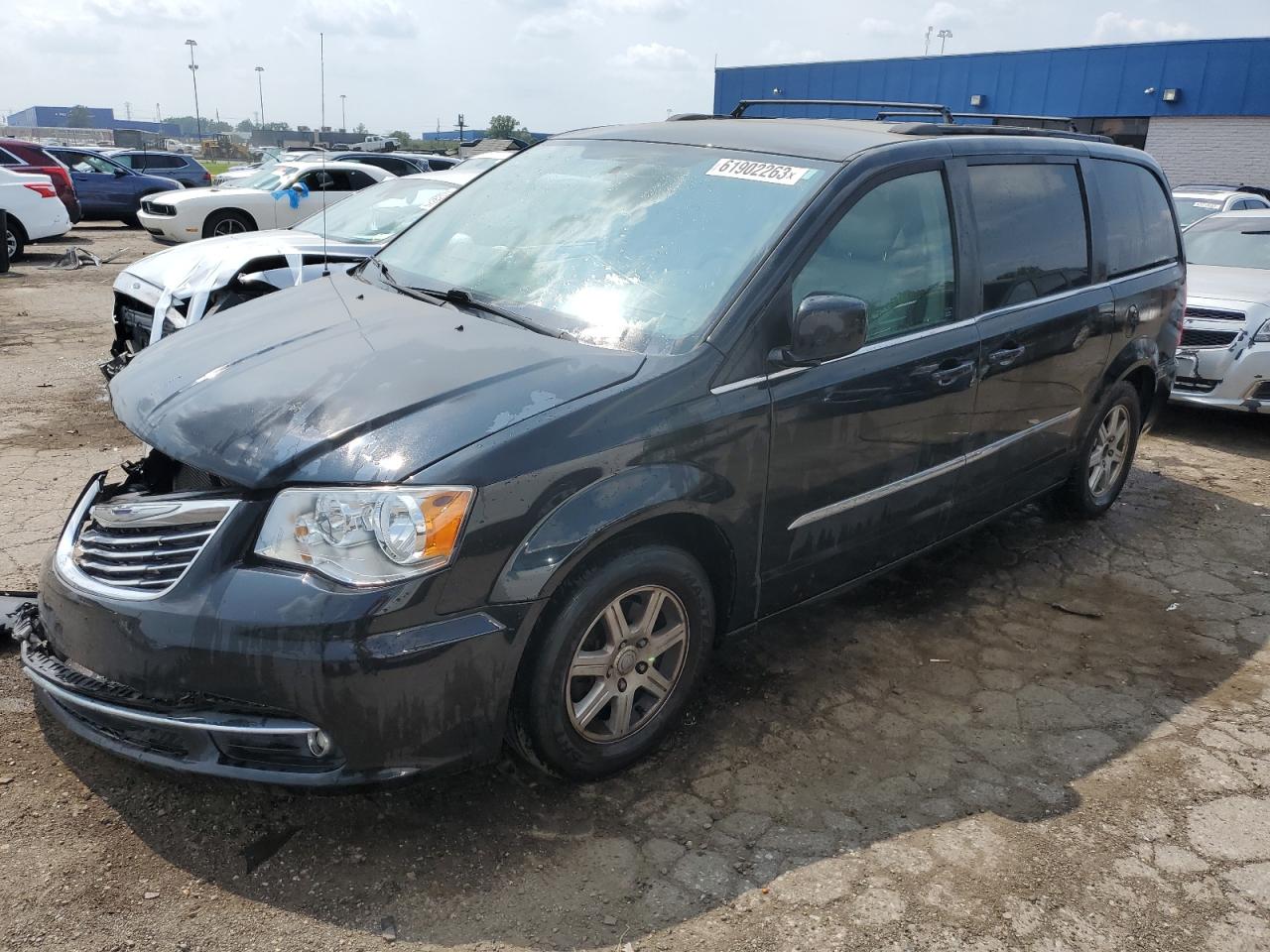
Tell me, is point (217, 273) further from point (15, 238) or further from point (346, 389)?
point (15, 238)

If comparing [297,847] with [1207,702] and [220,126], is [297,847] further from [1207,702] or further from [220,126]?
[220,126]

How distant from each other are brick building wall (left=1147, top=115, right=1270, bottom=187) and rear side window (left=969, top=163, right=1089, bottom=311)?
26092 millimetres

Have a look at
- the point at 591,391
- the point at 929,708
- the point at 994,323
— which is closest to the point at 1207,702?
the point at 929,708

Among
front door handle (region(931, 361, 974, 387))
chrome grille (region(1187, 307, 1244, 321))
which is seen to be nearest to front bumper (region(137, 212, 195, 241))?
chrome grille (region(1187, 307, 1244, 321))

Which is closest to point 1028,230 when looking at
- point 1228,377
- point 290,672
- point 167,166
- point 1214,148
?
point 290,672

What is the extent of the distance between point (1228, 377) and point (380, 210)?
20.8 feet

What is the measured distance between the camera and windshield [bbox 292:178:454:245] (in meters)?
7.57

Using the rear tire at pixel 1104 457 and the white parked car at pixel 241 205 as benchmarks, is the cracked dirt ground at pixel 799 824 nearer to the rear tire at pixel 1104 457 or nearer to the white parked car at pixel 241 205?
the rear tire at pixel 1104 457

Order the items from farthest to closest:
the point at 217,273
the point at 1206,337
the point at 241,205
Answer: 1. the point at 241,205
2. the point at 1206,337
3. the point at 217,273

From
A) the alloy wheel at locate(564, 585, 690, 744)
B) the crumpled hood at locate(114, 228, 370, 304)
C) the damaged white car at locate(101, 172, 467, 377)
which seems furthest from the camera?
the crumpled hood at locate(114, 228, 370, 304)

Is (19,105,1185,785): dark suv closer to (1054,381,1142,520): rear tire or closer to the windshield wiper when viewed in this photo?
the windshield wiper

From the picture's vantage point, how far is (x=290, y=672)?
235 cm

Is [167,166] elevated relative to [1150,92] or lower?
lower

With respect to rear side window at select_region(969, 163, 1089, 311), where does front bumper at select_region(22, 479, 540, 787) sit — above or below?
below
